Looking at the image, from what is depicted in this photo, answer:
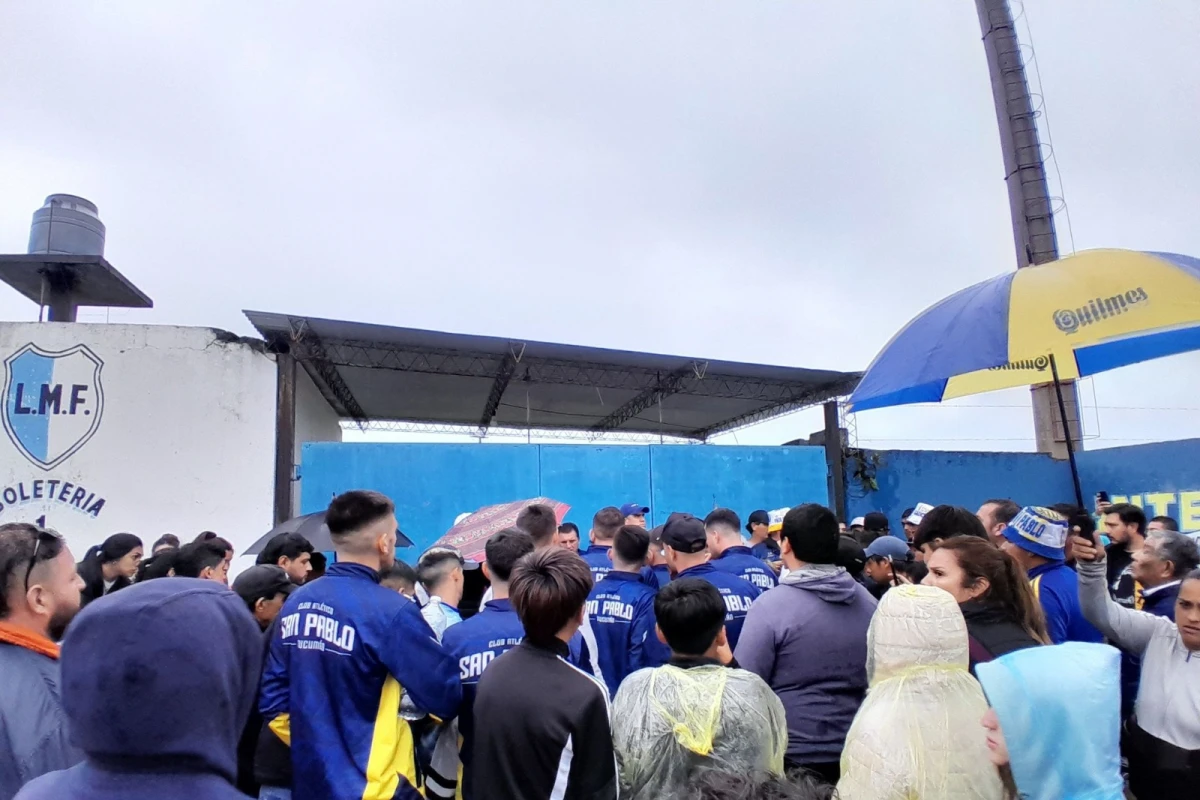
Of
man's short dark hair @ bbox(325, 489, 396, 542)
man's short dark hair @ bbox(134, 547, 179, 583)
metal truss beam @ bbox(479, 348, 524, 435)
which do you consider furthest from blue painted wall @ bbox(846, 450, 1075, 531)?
man's short dark hair @ bbox(325, 489, 396, 542)

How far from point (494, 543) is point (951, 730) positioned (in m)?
1.77

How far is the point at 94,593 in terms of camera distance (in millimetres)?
4742

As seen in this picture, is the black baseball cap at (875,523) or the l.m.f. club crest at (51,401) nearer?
the black baseball cap at (875,523)

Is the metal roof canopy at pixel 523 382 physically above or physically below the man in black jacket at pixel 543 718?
above

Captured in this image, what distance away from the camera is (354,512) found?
2664 mm

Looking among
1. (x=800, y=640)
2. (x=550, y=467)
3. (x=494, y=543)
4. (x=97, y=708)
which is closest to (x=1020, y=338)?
(x=800, y=640)

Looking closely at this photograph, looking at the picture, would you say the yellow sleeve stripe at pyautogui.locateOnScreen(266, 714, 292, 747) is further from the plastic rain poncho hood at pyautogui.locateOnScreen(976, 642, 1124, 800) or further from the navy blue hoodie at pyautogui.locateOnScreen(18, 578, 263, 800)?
the plastic rain poncho hood at pyautogui.locateOnScreen(976, 642, 1124, 800)

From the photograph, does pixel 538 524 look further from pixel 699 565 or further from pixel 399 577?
pixel 699 565

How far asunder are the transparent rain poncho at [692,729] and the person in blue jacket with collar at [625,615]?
1.37m

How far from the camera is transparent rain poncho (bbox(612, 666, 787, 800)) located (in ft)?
7.19

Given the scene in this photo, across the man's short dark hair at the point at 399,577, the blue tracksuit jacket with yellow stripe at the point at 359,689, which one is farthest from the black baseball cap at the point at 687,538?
the blue tracksuit jacket with yellow stripe at the point at 359,689

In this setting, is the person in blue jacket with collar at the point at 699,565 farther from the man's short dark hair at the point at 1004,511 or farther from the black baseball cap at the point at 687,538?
the man's short dark hair at the point at 1004,511

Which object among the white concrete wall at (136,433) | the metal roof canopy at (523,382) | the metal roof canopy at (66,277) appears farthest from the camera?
the metal roof canopy at (523,382)

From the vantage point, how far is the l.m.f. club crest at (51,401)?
10305mm
